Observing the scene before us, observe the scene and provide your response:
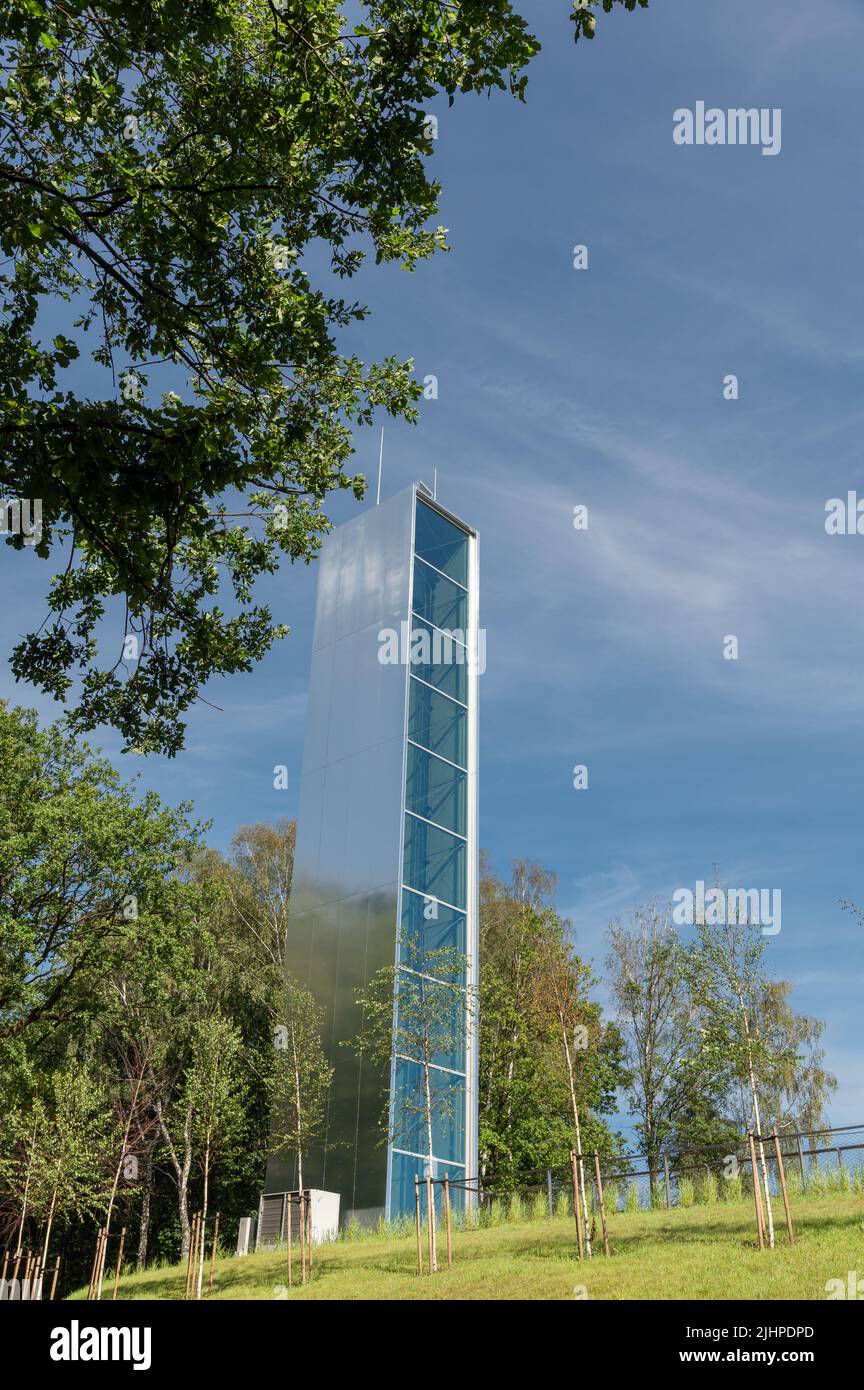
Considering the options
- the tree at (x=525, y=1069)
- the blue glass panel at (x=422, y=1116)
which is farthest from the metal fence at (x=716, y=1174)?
the tree at (x=525, y=1069)

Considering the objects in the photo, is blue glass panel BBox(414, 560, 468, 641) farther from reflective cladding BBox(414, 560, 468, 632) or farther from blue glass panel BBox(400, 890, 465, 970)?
blue glass panel BBox(400, 890, 465, 970)

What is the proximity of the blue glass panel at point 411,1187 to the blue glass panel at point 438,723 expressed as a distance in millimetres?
12044

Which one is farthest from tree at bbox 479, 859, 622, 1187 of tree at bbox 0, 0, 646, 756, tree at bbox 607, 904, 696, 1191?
tree at bbox 0, 0, 646, 756

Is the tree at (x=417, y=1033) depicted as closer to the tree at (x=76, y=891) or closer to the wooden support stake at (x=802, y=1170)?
the tree at (x=76, y=891)

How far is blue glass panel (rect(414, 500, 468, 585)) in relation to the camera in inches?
1451

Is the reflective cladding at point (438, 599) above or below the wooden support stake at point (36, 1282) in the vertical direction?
above

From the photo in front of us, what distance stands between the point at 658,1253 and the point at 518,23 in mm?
16884

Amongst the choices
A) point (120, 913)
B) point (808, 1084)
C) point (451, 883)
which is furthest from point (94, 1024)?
point (808, 1084)

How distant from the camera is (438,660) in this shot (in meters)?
35.2

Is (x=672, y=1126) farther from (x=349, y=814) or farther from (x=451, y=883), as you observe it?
(x=349, y=814)

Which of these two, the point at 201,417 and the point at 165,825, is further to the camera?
the point at 165,825

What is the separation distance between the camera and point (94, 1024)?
3444 cm

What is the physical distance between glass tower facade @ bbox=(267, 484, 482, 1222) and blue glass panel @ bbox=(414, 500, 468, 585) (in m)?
0.05

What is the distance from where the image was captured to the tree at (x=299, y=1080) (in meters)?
29.6
